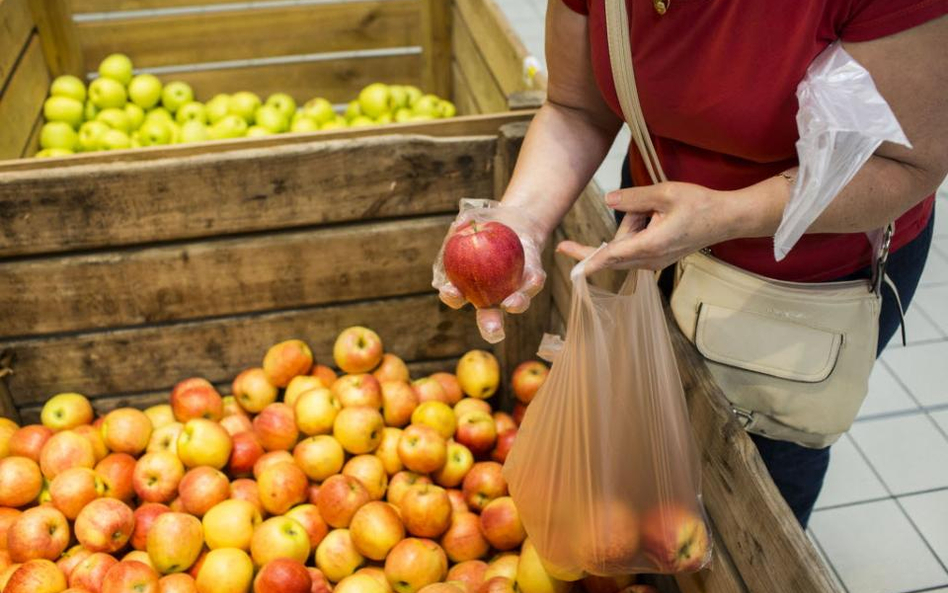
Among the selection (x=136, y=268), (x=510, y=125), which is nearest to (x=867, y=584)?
(x=510, y=125)

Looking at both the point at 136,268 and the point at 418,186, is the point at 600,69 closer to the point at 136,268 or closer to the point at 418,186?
the point at 418,186

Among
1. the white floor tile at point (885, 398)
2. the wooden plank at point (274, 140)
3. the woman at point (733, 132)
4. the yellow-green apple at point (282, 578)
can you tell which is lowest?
the white floor tile at point (885, 398)

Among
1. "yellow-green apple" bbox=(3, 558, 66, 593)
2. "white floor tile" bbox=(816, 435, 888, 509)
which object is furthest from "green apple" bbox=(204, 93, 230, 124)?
"white floor tile" bbox=(816, 435, 888, 509)

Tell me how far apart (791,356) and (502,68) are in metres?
1.44

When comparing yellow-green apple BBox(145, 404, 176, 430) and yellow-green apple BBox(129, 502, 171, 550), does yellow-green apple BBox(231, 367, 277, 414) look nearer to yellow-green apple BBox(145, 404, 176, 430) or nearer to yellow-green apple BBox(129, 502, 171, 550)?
yellow-green apple BBox(145, 404, 176, 430)

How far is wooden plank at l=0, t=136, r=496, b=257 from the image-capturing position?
161 cm

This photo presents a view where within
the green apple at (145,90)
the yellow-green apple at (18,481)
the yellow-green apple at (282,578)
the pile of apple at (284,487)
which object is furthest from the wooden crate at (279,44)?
the yellow-green apple at (282,578)

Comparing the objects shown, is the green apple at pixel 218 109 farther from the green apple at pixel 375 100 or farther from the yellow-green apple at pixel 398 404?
the yellow-green apple at pixel 398 404

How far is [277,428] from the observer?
1.81 meters

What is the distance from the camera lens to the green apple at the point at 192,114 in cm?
274

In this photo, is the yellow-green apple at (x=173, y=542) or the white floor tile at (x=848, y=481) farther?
the white floor tile at (x=848, y=481)

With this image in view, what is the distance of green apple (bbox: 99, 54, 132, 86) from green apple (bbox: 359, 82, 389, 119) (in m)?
0.82

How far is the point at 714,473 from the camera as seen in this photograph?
1176mm

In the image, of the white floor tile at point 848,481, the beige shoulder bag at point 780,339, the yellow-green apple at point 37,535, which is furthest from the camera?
the white floor tile at point 848,481
